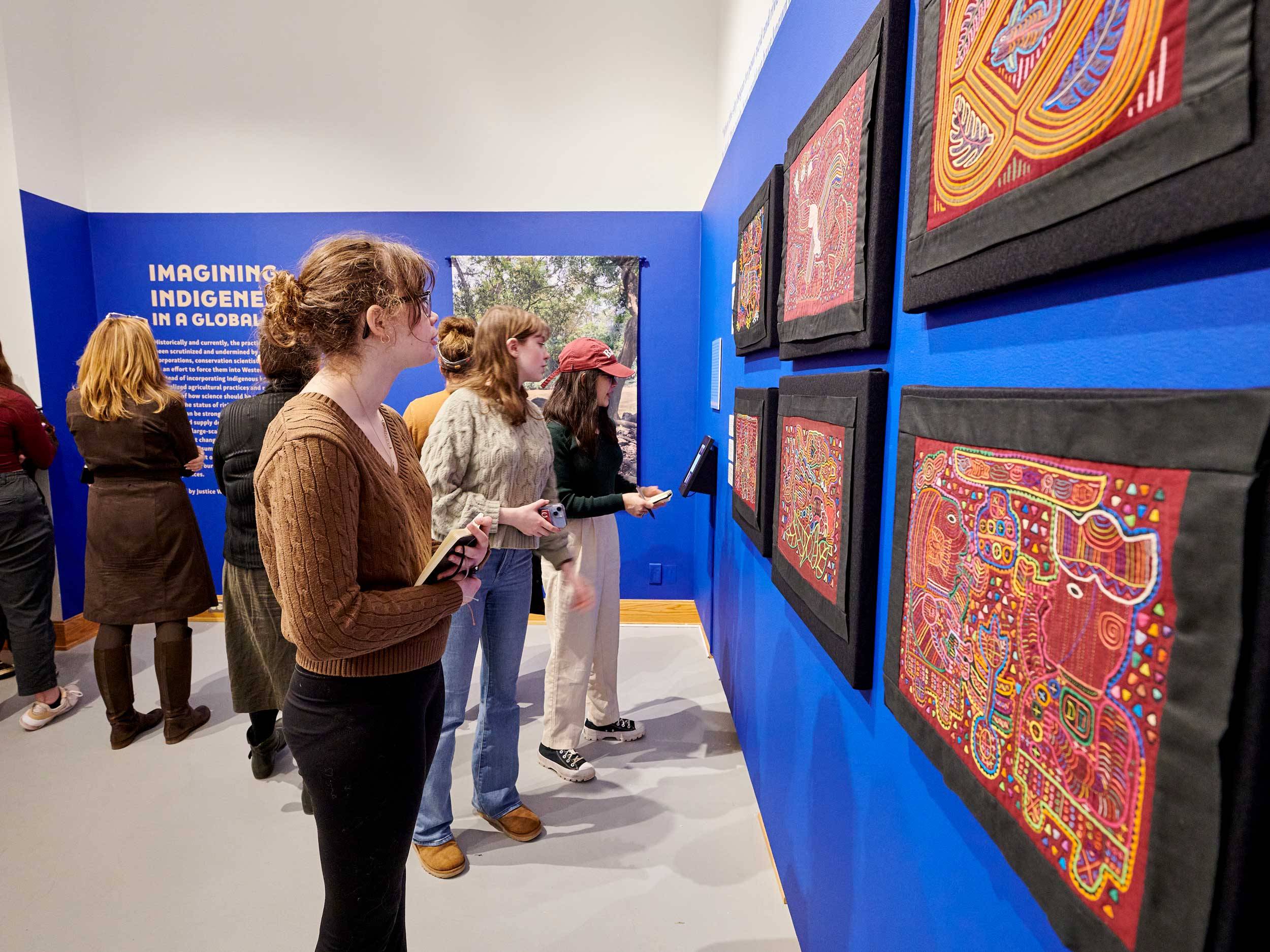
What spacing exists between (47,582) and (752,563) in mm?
3207

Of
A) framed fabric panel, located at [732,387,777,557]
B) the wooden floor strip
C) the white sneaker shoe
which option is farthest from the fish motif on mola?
the white sneaker shoe

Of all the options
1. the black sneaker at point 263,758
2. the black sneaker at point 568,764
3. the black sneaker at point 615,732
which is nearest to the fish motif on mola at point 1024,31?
the black sneaker at point 568,764

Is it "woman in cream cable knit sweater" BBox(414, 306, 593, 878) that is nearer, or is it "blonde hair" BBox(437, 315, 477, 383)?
"woman in cream cable knit sweater" BBox(414, 306, 593, 878)

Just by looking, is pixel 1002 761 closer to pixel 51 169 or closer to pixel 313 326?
pixel 313 326

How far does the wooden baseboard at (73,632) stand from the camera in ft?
12.4

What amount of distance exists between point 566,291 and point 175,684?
2.97 metres

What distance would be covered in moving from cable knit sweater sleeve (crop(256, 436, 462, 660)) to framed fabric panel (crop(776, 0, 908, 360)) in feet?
3.07

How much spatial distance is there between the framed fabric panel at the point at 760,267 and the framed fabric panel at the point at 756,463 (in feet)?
0.60

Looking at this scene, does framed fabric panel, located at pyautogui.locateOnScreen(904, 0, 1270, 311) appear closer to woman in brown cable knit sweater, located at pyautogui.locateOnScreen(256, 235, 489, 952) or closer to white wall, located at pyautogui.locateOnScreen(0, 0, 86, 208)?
woman in brown cable knit sweater, located at pyautogui.locateOnScreen(256, 235, 489, 952)

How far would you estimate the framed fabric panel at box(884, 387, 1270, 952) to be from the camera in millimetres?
438

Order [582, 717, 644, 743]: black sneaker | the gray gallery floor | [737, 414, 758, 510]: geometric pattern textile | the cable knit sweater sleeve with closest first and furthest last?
the cable knit sweater sleeve → the gray gallery floor → [737, 414, 758, 510]: geometric pattern textile → [582, 717, 644, 743]: black sneaker

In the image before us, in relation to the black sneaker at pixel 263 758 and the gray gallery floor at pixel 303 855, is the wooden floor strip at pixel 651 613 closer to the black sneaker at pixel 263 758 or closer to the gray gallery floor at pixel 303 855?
the gray gallery floor at pixel 303 855

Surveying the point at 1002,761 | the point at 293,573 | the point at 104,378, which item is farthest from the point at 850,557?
the point at 104,378

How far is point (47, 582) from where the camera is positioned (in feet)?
9.62
